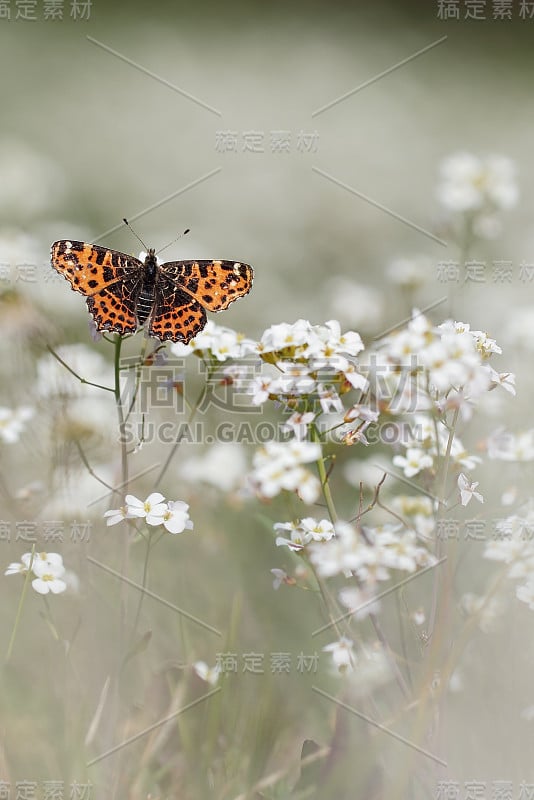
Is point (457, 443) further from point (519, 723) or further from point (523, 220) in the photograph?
point (523, 220)

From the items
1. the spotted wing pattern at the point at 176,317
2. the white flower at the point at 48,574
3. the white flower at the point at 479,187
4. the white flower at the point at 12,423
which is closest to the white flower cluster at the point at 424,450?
the spotted wing pattern at the point at 176,317

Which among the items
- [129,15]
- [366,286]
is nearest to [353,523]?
[366,286]

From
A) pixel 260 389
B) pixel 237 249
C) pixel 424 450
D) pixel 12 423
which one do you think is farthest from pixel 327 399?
pixel 237 249

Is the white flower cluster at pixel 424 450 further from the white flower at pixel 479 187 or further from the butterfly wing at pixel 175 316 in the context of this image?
the white flower at pixel 479 187

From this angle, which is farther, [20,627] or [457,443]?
[20,627]

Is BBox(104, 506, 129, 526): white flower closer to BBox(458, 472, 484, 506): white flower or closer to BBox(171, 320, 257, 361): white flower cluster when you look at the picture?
BBox(171, 320, 257, 361): white flower cluster

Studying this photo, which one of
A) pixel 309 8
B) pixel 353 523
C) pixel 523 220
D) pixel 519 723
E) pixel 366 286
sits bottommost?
pixel 519 723
